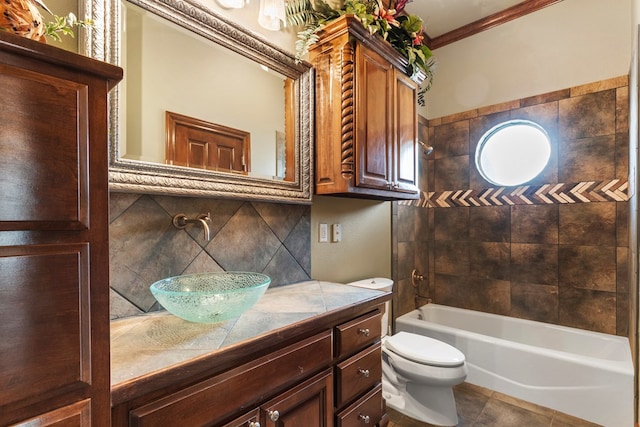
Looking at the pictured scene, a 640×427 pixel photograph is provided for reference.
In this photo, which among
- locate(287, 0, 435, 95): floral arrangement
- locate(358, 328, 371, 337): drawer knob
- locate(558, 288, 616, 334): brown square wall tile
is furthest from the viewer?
locate(558, 288, 616, 334): brown square wall tile

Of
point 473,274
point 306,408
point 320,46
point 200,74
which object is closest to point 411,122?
point 320,46

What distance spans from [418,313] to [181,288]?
223 centimetres

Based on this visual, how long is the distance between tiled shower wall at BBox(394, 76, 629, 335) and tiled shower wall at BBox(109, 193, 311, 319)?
131 centimetres

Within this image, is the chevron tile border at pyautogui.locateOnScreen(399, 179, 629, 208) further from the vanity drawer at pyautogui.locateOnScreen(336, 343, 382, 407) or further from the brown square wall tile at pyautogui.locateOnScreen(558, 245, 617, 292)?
the vanity drawer at pyautogui.locateOnScreen(336, 343, 382, 407)

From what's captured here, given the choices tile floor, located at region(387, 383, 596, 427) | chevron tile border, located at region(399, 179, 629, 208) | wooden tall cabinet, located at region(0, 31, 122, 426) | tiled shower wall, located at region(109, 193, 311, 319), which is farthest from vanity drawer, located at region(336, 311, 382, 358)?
chevron tile border, located at region(399, 179, 629, 208)

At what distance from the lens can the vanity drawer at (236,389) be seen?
0.70m

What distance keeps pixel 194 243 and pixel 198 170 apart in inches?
12.1

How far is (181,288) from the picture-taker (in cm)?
116

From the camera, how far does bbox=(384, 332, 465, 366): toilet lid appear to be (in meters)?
1.71

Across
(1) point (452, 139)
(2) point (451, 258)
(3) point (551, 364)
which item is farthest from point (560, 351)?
(1) point (452, 139)

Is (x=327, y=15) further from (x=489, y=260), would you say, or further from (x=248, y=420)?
(x=489, y=260)

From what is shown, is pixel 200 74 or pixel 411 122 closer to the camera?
pixel 200 74

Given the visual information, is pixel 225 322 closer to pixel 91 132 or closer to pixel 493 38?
pixel 91 132

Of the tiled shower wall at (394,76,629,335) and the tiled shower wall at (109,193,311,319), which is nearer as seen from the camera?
the tiled shower wall at (109,193,311,319)
